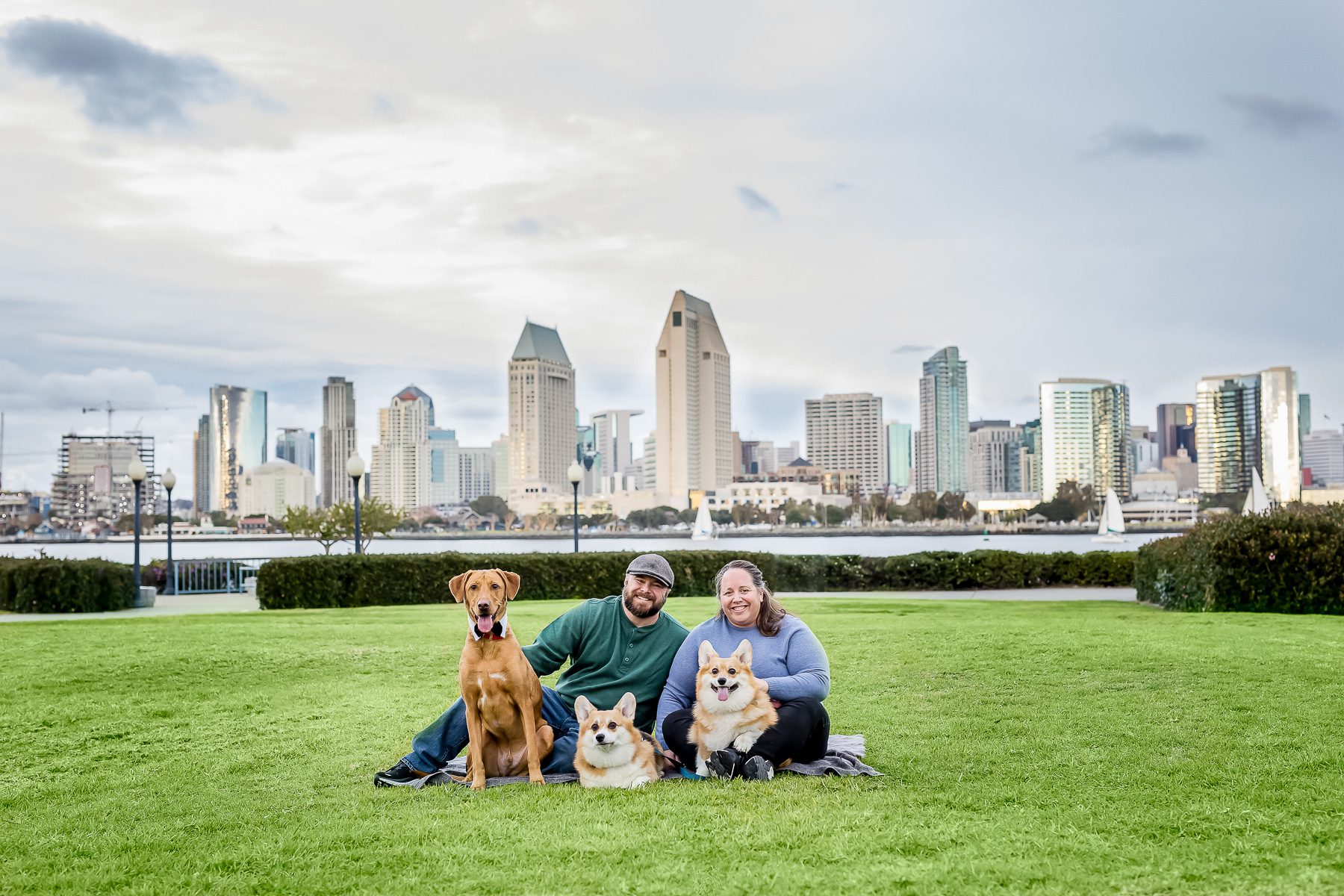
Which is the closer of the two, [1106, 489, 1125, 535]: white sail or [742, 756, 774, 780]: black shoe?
[742, 756, 774, 780]: black shoe

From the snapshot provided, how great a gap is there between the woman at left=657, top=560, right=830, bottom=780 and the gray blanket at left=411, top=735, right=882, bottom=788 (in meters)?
0.08

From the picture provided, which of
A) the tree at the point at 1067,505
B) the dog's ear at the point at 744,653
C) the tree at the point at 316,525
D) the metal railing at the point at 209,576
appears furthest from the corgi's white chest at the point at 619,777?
the tree at the point at 1067,505

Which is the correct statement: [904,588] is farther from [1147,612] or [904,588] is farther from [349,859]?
[349,859]

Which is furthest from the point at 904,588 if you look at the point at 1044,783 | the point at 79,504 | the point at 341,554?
the point at 79,504

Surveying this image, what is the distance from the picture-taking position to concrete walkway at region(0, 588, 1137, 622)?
66.8ft

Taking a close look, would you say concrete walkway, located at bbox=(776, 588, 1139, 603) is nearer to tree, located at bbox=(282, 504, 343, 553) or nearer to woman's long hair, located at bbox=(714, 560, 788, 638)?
woman's long hair, located at bbox=(714, 560, 788, 638)

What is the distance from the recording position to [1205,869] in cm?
428

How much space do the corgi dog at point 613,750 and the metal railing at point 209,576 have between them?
23.2m

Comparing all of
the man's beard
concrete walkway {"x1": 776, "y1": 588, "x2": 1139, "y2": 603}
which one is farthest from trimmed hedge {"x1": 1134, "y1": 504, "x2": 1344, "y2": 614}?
the man's beard

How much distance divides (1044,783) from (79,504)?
176 meters

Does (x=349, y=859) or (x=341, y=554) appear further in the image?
(x=341, y=554)

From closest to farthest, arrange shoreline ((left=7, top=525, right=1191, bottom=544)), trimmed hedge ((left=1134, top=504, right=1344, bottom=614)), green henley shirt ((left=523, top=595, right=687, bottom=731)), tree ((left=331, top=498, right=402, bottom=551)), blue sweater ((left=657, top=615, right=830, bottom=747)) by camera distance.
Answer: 1. blue sweater ((left=657, top=615, right=830, bottom=747))
2. green henley shirt ((left=523, top=595, right=687, bottom=731))
3. trimmed hedge ((left=1134, top=504, right=1344, bottom=614))
4. tree ((left=331, top=498, right=402, bottom=551))
5. shoreline ((left=7, top=525, right=1191, bottom=544))

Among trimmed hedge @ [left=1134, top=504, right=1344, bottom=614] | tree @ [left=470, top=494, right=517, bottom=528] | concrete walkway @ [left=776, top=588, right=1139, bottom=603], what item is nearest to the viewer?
trimmed hedge @ [left=1134, top=504, right=1344, bottom=614]

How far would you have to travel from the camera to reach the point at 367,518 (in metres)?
39.3
